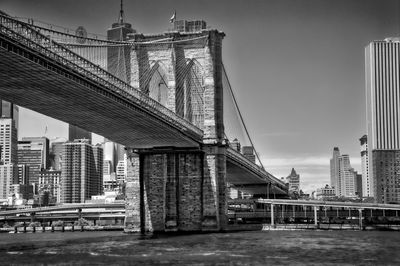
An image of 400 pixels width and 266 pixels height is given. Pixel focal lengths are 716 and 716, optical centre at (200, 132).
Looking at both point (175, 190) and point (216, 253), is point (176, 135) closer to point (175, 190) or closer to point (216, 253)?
point (175, 190)

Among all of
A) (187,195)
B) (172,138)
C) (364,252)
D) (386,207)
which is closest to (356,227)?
(386,207)

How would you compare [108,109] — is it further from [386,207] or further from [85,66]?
[386,207]

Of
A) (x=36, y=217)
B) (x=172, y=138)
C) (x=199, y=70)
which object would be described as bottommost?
(x=36, y=217)

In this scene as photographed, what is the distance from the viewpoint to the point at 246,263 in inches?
1793

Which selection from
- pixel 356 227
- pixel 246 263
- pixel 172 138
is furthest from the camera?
pixel 356 227

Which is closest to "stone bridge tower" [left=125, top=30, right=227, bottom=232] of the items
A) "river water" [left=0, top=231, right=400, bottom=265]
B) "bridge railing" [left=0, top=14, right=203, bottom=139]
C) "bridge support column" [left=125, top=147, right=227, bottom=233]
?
"bridge support column" [left=125, top=147, right=227, bottom=233]

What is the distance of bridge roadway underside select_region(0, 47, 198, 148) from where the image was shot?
4700 centimetres

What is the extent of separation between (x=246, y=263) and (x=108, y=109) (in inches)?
841

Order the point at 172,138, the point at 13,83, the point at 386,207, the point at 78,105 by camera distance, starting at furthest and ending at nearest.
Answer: the point at 386,207
the point at 172,138
the point at 78,105
the point at 13,83

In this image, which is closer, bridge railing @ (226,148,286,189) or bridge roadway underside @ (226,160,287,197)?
bridge railing @ (226,148,286,189)

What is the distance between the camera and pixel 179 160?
82688 mm

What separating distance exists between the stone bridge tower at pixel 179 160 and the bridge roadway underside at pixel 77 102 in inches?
145

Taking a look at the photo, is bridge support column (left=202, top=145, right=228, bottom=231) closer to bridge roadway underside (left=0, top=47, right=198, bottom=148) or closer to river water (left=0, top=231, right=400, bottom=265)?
bridge roadway underside (left=0, top=47, right=198, bottom=148)

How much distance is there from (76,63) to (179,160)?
3281 cm
